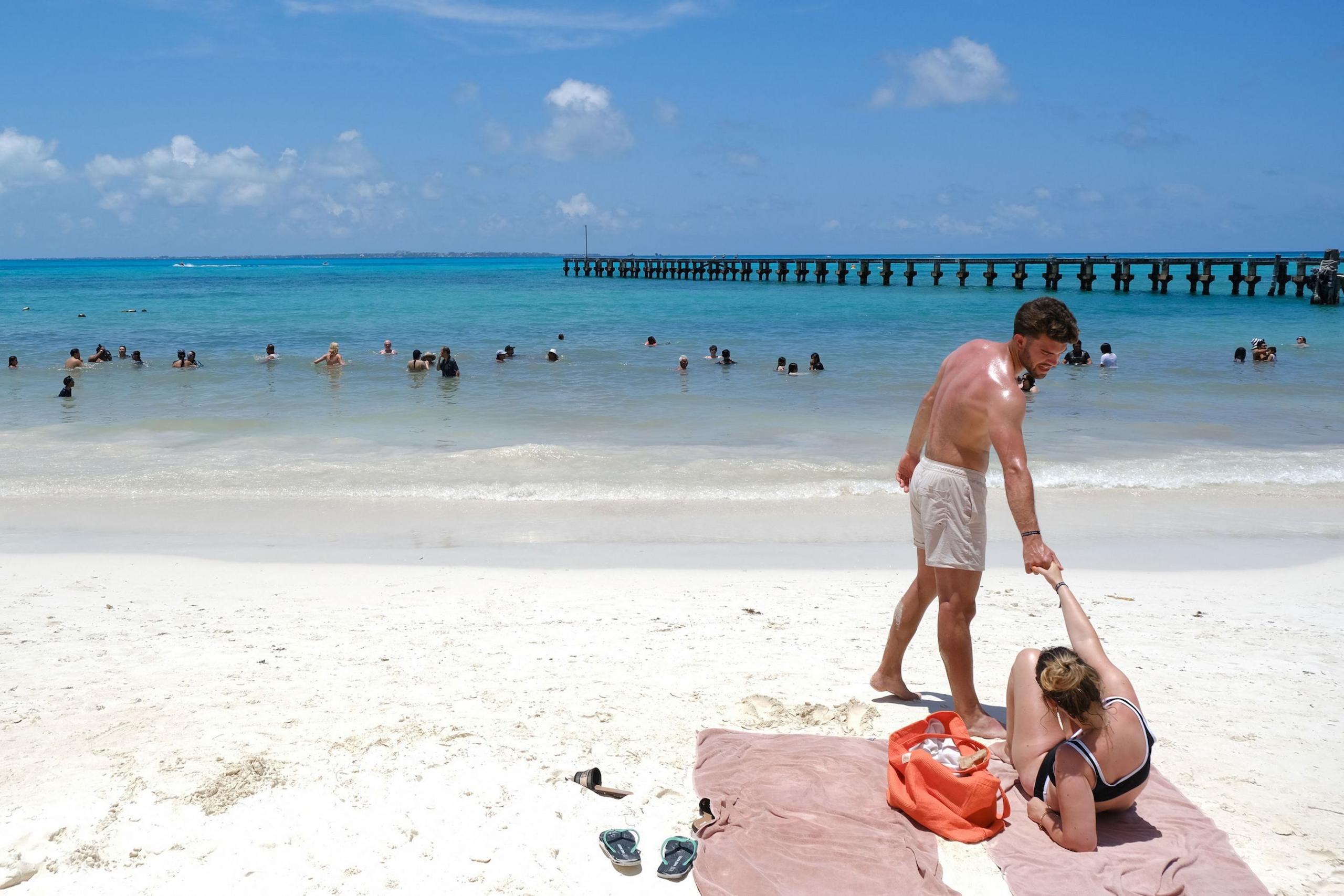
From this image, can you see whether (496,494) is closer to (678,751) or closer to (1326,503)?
(678,751)

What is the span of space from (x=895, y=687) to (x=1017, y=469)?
1.47 metres

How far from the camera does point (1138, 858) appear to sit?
350 centimetres

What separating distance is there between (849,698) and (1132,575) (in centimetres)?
342

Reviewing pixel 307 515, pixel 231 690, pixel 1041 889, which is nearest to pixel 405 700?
pixel 231 690

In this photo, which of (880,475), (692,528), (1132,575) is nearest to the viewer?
(1132,575)

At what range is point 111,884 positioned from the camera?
10.8 feet

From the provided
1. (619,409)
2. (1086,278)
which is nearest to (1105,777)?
(619,409)

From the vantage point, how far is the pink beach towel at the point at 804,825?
133 inches

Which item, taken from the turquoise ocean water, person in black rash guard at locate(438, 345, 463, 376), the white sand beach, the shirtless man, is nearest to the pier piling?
the turquoise ocean water

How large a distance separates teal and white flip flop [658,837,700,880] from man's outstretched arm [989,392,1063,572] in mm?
1671

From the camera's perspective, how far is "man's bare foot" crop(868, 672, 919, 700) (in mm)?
4879

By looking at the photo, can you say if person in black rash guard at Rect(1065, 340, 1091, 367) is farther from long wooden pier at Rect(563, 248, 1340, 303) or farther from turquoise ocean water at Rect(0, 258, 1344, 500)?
long wooden pier at Rect(563, 248, 1340, 303)

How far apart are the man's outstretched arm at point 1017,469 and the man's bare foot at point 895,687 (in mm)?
1181

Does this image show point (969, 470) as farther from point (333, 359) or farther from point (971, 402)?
point (333, 359)
